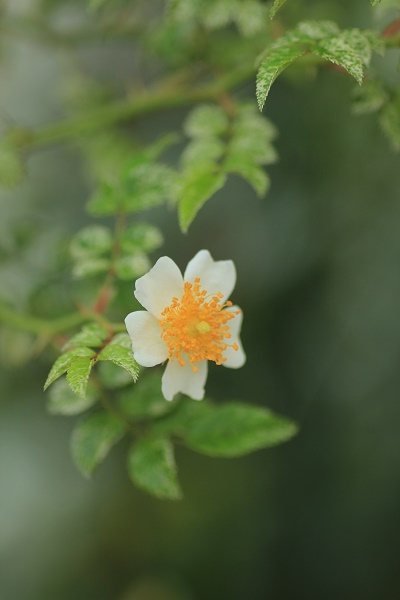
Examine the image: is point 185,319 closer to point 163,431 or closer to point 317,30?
point 163,431

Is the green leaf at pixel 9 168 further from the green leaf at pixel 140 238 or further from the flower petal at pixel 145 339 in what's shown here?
the flower petal at pixel 145 339

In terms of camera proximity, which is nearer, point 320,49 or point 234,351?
point 320,49

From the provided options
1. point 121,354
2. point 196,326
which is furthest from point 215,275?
point 121,354

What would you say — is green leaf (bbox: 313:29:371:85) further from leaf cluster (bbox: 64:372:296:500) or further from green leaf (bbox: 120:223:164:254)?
leaf cluster (bbox: 64:372:296:500)

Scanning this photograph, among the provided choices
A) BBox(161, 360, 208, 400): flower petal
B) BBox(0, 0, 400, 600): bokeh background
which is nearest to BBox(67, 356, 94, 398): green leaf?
BBox(161, 360, 208, 400): flower petal

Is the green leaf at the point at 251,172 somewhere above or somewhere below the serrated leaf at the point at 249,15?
below

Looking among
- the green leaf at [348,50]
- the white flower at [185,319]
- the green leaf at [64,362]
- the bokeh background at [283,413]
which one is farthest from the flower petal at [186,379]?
the bokeh background at [283,413]
